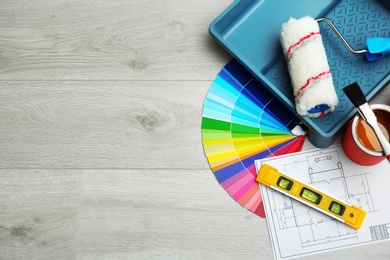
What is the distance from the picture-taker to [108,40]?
3.09 ft

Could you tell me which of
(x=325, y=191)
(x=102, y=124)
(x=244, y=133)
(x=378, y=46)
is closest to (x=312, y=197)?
(x=325, y=191)

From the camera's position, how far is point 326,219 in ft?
2.75

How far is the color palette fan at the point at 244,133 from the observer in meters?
0.86

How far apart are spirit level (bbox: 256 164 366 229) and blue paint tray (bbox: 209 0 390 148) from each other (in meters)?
0.08

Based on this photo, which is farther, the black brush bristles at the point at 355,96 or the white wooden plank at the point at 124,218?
the white wooden plank at the point at 124,218

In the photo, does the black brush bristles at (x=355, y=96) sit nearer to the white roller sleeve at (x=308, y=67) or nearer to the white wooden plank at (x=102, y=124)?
the white roller sleeve at (x=308, y=67)

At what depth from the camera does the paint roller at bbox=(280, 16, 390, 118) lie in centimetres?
79

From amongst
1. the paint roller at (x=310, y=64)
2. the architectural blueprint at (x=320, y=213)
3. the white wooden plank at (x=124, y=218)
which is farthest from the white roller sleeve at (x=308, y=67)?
the white wooden plank at (x=124, y=218)

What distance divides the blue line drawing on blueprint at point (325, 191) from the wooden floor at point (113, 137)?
37 mm

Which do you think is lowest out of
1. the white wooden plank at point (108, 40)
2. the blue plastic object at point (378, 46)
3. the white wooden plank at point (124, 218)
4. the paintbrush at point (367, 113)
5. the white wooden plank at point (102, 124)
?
the white wooden plank at point (124, 218)

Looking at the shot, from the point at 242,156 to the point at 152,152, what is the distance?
0.17 meters

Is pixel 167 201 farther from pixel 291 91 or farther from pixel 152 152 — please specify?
pixel 291 91

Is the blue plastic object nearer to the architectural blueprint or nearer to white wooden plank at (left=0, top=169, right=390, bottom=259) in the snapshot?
the architectural blueprint

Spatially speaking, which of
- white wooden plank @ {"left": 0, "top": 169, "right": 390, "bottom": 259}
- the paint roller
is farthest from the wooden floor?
the paint roller
